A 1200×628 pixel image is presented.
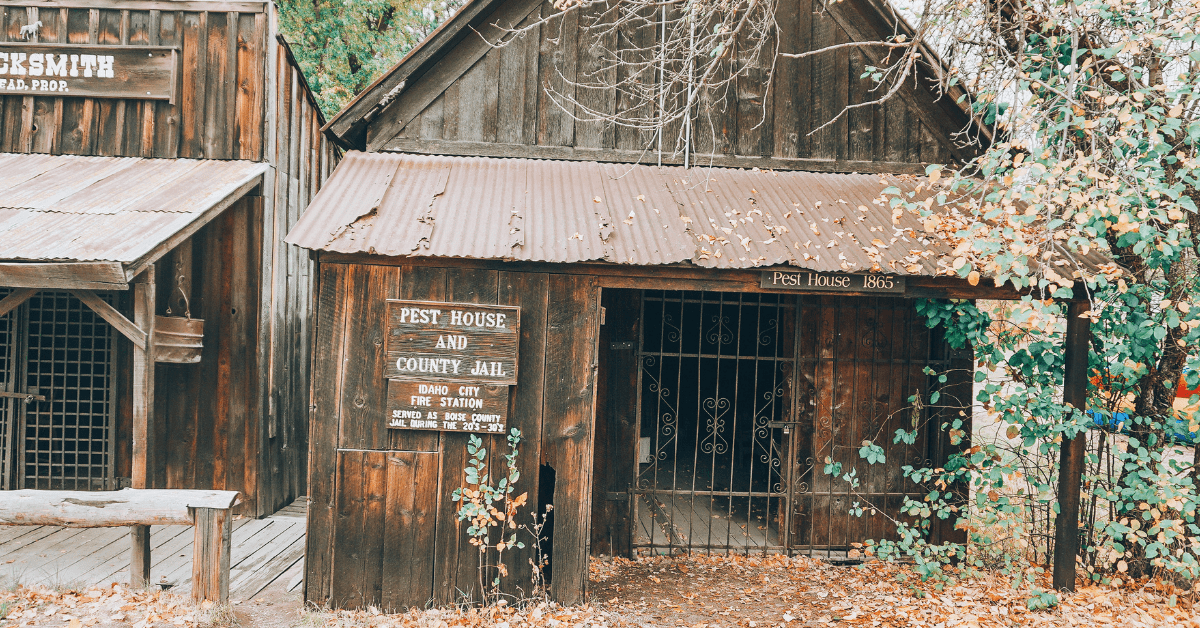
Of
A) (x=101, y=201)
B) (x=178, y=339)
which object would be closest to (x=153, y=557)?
(x=178, y=339)

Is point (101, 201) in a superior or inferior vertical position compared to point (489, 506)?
superior

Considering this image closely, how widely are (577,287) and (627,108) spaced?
6.60 feet

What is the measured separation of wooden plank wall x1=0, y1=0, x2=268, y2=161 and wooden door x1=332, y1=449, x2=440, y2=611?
12.7 feet

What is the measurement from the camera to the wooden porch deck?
5.17m

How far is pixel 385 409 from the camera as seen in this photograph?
15.5 feet

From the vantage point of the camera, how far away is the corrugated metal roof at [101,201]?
4719 millimetres

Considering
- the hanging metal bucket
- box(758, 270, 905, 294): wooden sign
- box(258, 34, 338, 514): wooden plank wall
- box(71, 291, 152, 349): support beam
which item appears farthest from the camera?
box(258, 34, 338, 514): wooden plank wall

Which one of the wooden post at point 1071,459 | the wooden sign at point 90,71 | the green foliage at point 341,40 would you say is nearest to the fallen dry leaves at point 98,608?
the wooden sign at point 90,71

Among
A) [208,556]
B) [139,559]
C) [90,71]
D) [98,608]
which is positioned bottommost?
[98,608]

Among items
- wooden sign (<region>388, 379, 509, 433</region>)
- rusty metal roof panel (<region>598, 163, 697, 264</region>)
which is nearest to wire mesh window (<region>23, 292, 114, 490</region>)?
wooden sign (<region>388, 379, 509, 433</region>)

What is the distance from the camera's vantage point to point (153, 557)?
5660 millimetres

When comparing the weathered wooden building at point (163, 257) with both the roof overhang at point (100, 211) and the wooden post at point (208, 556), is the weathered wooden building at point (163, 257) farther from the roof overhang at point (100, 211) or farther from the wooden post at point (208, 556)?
the wooden post at point (208, 556)

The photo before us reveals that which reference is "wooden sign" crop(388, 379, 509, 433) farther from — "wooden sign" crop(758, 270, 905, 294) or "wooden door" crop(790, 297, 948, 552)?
"wooden door" crop(790, 297, 948, 552)

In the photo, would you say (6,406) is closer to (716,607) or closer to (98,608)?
(98,608)
